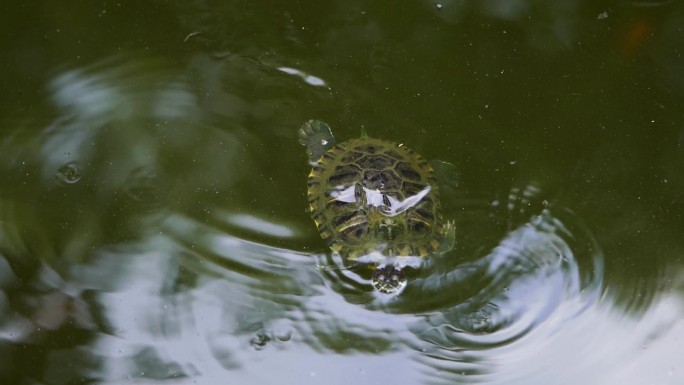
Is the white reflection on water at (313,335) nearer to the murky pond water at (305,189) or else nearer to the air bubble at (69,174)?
the murky pond water at (305,189)

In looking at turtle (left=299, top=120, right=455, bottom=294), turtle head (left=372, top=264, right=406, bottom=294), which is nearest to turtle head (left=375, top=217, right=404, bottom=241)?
turtle (left=299, top=120, right=455, bottom=294)

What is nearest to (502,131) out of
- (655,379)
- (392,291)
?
(392,291)

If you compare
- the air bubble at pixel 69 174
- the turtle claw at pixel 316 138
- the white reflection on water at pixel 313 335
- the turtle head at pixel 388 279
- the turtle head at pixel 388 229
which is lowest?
the white reflection on water at pixel 313 335

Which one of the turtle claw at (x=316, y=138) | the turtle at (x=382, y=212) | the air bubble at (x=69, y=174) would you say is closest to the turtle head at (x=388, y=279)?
the turtle at (x=382, y=212)

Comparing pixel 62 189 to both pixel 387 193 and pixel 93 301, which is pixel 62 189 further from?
pixel 387 193

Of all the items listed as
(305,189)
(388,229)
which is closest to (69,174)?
(305,189)

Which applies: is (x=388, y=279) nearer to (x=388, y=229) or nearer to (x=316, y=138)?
(x=388, y=229)
